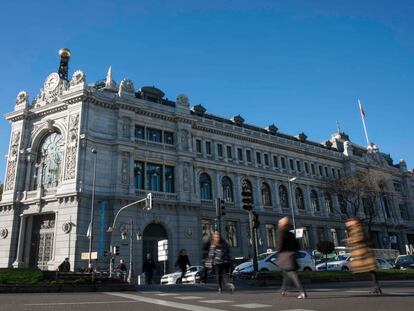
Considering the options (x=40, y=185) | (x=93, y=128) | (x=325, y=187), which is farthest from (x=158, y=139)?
(x=325, y=187)

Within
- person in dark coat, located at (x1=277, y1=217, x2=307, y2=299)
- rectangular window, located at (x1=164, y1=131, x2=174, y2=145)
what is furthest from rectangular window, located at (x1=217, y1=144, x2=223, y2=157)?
person in dark coat, located at (x1=277, y1=217, x2=307, y2=299)

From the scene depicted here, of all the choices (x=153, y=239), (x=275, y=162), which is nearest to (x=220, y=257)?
(x=153, y=239)

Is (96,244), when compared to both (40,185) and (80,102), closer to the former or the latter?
(40,185)

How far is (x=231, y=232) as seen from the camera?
139 feet

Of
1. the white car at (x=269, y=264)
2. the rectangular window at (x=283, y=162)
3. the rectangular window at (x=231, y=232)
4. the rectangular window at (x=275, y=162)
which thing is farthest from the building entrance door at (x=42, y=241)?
the rectangular window at (x=283, y=162)

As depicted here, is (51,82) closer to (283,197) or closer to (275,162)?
(275,162)

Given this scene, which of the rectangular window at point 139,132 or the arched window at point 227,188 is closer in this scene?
the rectangular window at point 139,132

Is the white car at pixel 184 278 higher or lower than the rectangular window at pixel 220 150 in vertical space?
lower

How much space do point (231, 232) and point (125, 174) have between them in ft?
46.9

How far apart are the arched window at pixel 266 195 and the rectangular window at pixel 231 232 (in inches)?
233

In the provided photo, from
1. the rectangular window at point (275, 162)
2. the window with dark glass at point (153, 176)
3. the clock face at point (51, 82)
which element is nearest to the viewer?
the window with dark glass at point (153, 176)

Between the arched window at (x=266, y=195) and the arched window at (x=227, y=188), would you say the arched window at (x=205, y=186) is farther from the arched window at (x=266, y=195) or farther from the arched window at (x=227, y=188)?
the arched window at (x=266, y=195)

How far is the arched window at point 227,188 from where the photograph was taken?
4347 centimetres

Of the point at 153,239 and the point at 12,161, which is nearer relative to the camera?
the point at 153,239
